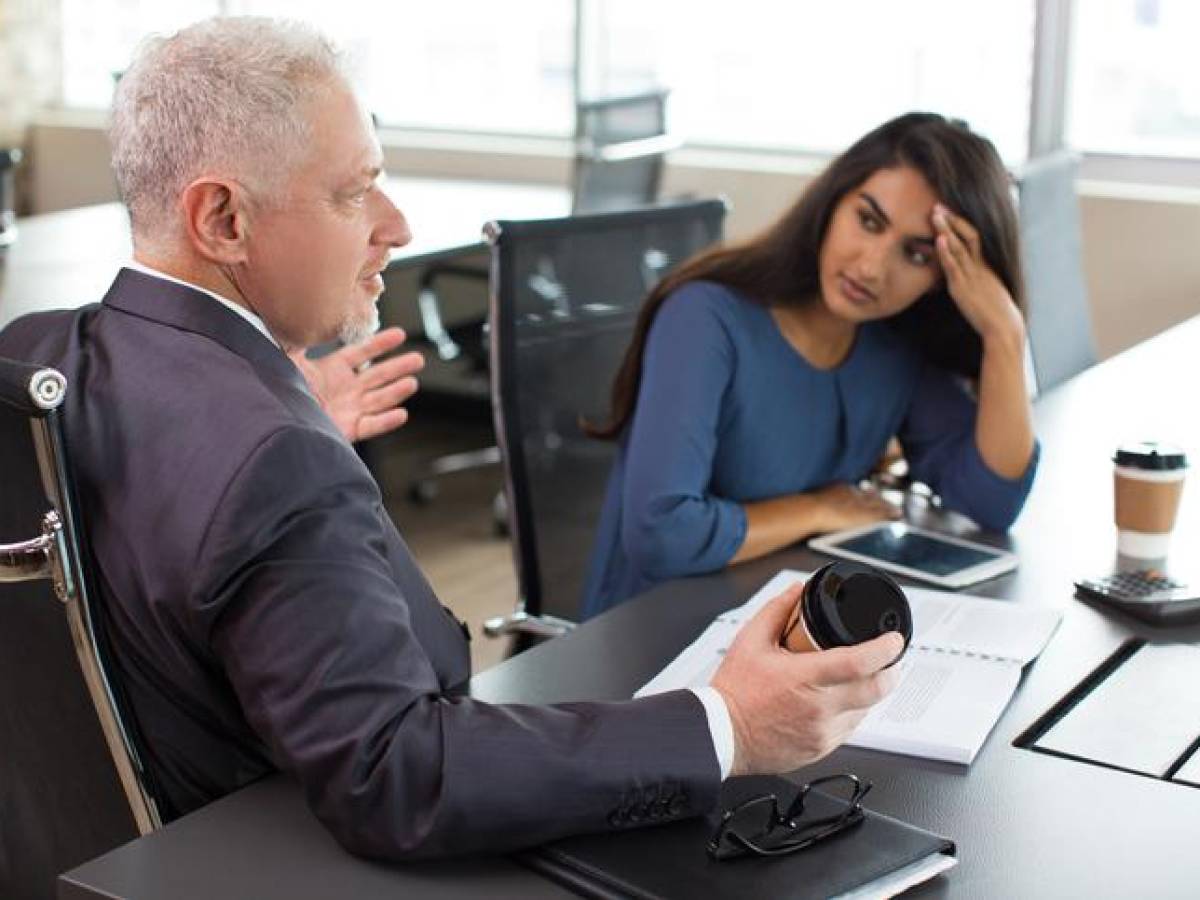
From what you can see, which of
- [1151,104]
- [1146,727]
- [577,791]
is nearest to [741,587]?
[1146,727]

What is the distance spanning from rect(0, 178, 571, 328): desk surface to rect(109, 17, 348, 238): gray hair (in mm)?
1763

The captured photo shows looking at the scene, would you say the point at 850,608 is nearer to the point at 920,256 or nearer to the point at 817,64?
the point at 920,256

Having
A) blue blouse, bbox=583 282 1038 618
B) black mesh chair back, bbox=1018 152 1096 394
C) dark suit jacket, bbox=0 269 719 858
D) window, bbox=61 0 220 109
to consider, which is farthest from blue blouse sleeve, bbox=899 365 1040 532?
window, bbox=61 0 220 109

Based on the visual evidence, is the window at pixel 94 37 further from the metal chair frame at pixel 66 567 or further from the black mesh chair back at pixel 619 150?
the metal chair frame at pixel 66 567

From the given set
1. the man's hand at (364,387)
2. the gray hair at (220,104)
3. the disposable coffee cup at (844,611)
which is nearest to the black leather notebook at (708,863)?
the disposable coffee cup at (844,611)

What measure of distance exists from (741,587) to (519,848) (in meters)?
0.72

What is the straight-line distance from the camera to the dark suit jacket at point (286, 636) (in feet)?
3.97

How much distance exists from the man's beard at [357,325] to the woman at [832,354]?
0.64 meters

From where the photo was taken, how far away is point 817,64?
17.0 feet

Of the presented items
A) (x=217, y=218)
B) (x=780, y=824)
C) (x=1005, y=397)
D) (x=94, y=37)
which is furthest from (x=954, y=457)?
(x=94, y=37)

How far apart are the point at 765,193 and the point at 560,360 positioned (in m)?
2.70

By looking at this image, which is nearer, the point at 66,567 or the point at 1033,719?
the point at 66,567

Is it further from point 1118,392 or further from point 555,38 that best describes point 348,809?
point 555,38

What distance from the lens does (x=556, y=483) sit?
2.52 m
